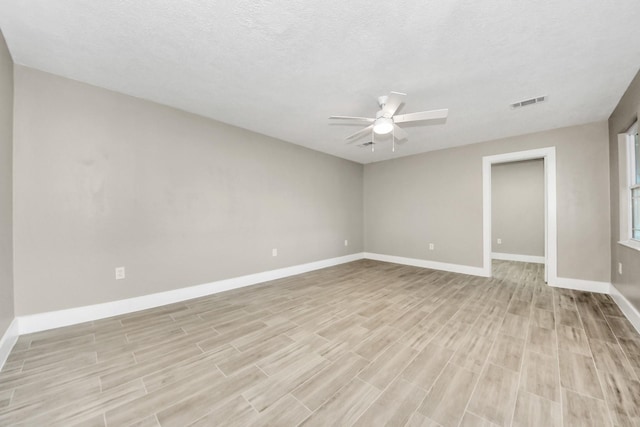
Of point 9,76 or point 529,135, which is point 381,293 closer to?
point 529,135

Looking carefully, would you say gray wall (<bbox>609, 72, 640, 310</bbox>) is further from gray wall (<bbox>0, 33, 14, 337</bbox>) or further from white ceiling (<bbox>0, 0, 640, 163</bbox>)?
gray wall (<bbox>0, 33, 14, 337</bbox>)

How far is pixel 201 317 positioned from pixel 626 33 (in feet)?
14.6

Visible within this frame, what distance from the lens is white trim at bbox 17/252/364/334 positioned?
89.1 inches

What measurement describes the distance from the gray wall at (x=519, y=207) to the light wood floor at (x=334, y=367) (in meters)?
3.17

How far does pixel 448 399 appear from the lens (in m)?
1.46

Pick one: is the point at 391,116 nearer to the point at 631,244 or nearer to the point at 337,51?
the point at 337,51

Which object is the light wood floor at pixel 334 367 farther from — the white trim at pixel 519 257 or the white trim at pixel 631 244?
the white trim at pixel 519 257

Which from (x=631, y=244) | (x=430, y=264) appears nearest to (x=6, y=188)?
(x=430, y=264)

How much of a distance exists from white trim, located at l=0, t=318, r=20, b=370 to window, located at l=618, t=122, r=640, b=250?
605 cm

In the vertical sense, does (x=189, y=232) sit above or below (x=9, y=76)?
below

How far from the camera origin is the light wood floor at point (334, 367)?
1.36 m

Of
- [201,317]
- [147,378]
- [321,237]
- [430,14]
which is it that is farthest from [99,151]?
[321,237]

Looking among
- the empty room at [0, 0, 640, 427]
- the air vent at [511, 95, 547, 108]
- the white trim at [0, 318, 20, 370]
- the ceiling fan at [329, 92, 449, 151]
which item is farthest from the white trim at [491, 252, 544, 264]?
the white trim at [0, 318, 20, 370]

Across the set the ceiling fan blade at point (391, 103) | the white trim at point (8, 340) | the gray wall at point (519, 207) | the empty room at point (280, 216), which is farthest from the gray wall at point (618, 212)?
the white trim at point (8, 340)
